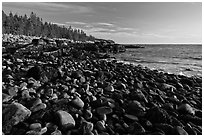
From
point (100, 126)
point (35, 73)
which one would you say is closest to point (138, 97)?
point (100, 126)

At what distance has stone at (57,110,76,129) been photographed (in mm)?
4164

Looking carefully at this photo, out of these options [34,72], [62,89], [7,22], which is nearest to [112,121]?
[62,89]

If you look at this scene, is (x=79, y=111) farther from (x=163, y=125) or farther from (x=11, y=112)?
(x=163, y=125)

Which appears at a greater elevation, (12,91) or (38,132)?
(12,91)

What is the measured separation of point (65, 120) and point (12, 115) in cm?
103

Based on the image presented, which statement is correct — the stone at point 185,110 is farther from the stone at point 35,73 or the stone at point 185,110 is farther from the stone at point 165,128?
the stone at point 35,73

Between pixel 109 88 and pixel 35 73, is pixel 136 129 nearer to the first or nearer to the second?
pixel 109 88


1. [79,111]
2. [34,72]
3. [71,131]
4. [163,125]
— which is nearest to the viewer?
[71,131]

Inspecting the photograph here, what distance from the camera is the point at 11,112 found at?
423 centimetres

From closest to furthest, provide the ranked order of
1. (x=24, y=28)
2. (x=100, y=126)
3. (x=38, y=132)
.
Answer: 1. (x=38, y=132)
2. (x=100, y=126)
3. (x=24, y=28)

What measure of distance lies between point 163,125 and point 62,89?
3.05 metres

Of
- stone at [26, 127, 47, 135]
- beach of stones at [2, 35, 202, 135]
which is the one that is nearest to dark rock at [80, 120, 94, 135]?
beach of stones at [2, 35, 202, 135]

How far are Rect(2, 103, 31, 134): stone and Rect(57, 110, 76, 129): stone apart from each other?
64cm

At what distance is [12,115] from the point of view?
164 inches
